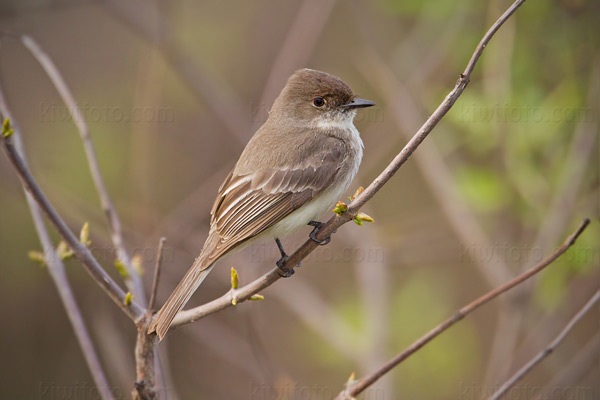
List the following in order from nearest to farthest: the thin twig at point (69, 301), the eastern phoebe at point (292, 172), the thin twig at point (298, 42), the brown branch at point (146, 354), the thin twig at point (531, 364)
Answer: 1. the thin twig at point (531, 364)
2. the brown branch at point (146, 354)
3. the thin twig at point (69, 301)
4. the eastern phoebe at point (292, 172)
5. the thin twig at point (298, 42)

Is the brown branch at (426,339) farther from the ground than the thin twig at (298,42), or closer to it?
closer to it

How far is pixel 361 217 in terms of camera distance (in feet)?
10.1

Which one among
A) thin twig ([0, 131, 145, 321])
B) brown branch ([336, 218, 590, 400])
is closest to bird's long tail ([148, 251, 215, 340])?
thin twig ([0, 131, 145, 321])

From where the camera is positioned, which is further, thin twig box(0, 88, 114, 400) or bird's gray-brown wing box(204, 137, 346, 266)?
bird's gray-brown wing box(204, 137, 346, 266)

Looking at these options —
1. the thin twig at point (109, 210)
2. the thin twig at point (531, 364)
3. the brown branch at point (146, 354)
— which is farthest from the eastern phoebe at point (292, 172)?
the thin twig at point (531, 364)

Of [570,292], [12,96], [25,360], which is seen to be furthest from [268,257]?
[12,96]

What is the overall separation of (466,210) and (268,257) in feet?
5.93

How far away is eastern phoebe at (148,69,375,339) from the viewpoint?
161 inches

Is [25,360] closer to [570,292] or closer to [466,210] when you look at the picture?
[466,210]

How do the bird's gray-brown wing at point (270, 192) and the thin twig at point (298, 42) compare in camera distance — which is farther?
the thin twig at point (298, 42)

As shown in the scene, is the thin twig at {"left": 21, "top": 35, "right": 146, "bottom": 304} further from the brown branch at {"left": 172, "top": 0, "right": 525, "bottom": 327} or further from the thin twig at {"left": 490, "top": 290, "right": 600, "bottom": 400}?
the thin twig at {"left": 490, "top": 290, "right": 600, "bottom": 400}

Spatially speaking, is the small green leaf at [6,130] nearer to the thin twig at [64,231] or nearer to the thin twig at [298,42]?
the thin twig at [64,231]

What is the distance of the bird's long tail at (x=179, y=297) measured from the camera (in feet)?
9.52

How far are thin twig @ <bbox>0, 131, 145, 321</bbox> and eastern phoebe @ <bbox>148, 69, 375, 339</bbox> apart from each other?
78cm
